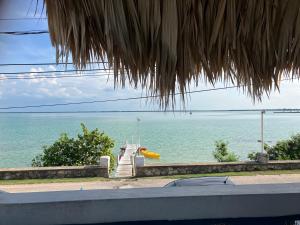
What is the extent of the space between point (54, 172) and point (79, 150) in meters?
2.00

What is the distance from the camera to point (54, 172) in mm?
10516

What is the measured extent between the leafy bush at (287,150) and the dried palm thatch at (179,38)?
11.6m

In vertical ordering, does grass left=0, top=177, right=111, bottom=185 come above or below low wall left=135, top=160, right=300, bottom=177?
below

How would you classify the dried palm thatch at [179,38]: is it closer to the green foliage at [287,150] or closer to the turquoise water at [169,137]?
the turquoise water at [169,137]

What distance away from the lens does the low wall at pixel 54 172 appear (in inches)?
414

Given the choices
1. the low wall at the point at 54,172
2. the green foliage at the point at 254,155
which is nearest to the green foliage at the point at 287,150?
the green foliage at the point at 254,155

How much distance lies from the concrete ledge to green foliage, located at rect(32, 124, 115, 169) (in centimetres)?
1028

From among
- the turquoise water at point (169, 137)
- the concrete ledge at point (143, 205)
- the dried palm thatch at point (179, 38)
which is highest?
the dried palm thatch at point (179, 38)

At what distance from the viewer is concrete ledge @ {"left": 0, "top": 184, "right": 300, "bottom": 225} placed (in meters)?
1.96

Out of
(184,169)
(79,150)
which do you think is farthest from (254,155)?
(79,150)

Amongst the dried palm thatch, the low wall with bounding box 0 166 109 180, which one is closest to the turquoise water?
the dried palm thatch

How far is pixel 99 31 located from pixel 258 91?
891mm

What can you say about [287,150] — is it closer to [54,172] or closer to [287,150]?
[287,150]

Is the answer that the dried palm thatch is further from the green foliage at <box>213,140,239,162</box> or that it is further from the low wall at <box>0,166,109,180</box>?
the green foliage at <box>213,140,239,162</box>
